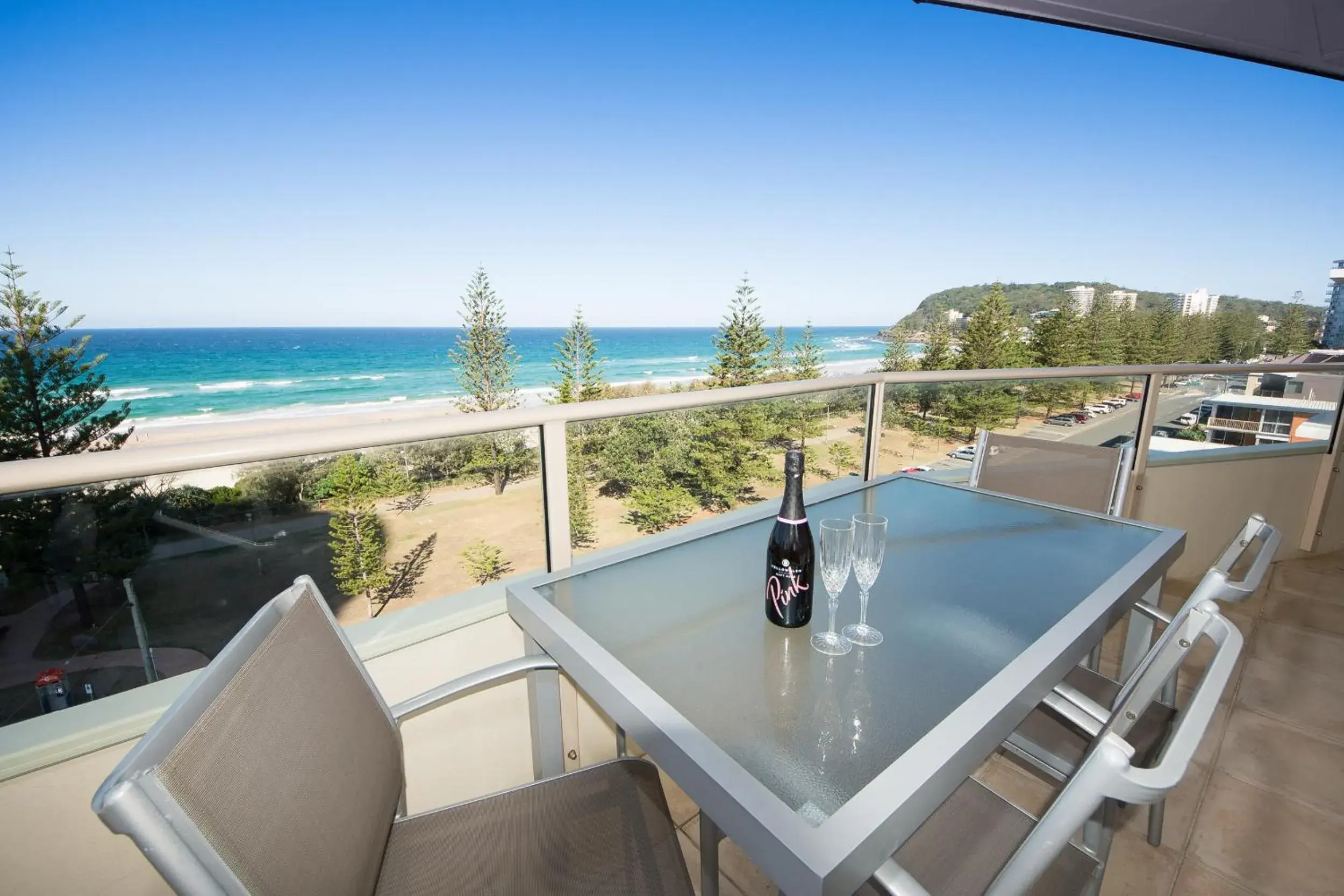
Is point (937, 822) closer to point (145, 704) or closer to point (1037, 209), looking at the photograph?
point (145, 704)

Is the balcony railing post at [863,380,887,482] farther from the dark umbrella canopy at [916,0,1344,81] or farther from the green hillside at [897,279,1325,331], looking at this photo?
the green hillside at [897,279,1325,331]

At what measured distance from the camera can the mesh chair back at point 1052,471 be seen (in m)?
1.82

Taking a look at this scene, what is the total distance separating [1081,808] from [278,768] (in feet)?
2.53

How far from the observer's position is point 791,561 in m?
0.96

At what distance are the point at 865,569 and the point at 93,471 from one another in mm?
1220

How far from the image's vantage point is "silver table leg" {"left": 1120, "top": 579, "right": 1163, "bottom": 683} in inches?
54.0

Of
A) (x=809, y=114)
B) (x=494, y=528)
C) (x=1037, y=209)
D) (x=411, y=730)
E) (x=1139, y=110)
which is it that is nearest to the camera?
(x=411, y=730)

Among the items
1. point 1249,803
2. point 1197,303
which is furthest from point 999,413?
point 1197,303

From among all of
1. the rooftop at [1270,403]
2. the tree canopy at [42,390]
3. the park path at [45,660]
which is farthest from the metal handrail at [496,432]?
the tree canopy at [42,390]

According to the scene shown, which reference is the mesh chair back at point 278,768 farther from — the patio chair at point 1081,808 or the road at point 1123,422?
the road at point 1123,422

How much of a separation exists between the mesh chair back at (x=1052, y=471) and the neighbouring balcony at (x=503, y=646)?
0.14 metres

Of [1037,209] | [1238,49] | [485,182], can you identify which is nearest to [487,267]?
[485,182]

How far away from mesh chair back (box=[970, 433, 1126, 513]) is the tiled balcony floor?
1.94 ft

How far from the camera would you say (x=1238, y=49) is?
2715mm
